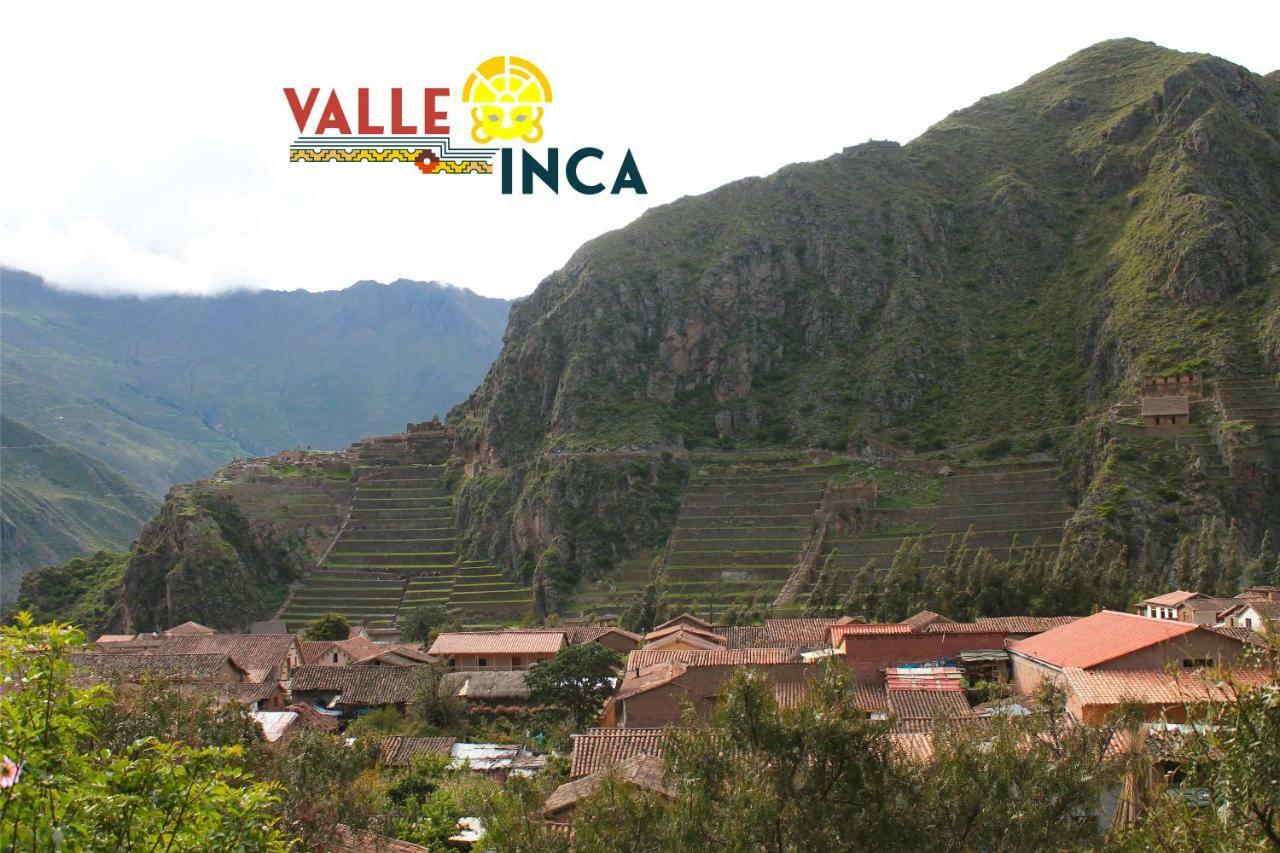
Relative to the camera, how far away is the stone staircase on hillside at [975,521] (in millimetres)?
80750

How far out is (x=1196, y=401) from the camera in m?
87.8

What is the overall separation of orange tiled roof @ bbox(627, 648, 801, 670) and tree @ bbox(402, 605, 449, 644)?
30.9 m

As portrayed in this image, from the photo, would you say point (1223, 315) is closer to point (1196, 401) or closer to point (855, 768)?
point (1196, 401)

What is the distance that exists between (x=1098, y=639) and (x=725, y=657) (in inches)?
426

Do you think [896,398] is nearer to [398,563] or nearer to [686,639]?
[398,563]

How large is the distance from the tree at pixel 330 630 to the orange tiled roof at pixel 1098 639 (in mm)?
47016

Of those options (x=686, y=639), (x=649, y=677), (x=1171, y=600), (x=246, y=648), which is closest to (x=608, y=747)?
(x=649, y=677)

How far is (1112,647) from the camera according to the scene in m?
31.3

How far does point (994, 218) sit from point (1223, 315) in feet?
130

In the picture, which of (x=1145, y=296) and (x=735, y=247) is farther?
(x=735, y=247)

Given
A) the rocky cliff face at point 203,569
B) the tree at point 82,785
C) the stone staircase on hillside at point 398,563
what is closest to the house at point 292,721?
Result: the tree at point 82,785

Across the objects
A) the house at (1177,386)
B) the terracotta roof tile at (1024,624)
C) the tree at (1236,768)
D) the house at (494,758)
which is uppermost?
the house at (1177,386)

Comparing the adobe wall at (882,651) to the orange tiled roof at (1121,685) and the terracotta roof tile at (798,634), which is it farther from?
the orange tiled roof at (1121,685)

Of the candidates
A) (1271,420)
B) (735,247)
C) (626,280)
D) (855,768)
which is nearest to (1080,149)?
(735,247)
